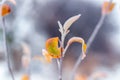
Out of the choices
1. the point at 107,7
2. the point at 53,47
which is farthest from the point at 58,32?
the point at 53,47

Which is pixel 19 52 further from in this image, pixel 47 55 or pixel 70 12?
pixel 47 55

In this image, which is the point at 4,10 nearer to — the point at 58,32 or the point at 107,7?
the point at 107,7

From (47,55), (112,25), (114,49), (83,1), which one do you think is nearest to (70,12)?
(83,1)

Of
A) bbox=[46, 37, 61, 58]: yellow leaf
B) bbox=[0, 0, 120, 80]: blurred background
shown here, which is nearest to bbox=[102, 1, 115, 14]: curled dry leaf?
bbox=[46, 37, 61, 58]: yellow leaf

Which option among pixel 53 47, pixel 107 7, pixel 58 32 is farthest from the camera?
pixel 58 32

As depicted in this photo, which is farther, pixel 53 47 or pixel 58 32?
pixel 58 32

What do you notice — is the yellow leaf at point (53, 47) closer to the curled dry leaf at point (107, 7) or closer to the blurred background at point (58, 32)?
the curled dry leaf at point (107, 7)

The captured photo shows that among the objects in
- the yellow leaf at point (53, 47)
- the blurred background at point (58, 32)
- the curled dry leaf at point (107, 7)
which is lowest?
the blurred background at point (58, 32)

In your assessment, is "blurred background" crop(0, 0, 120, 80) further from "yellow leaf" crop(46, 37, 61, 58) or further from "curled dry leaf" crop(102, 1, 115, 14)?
"yellow leaf" crop(46, 37, 61, 58)

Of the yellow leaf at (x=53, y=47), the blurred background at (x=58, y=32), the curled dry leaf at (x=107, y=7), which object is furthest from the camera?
the blurred background at (x=58, y=32)

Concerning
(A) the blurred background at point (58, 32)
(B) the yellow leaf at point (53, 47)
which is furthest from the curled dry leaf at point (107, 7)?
(A) the blurred background at point (58, 32)
